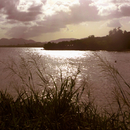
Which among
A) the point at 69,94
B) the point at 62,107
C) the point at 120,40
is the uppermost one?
the point at 120,40

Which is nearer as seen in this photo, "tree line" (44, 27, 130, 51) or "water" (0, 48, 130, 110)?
"water" (0, 48, 130, 110)

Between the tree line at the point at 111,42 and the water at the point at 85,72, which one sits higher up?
the tree line at the point at 111,42

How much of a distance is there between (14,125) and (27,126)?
31 centimetres

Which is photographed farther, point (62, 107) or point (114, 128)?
point (62, 107)

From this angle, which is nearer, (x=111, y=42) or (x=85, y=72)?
(x=85, y=72)

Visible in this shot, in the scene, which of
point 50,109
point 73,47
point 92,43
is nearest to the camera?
point 50,109

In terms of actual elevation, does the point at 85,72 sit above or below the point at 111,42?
below

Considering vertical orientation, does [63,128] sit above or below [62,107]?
below

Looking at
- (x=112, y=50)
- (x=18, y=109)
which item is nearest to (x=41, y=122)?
(x=18, y=109)

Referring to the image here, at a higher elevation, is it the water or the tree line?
the tree line

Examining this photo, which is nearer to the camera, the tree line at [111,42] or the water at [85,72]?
the water at [85,72]

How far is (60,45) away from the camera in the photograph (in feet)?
573

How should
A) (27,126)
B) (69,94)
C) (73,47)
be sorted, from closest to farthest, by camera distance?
(27,126)
(69,94)
(73,47)

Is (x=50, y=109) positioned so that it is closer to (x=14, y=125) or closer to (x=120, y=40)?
(x=14, y=125)
